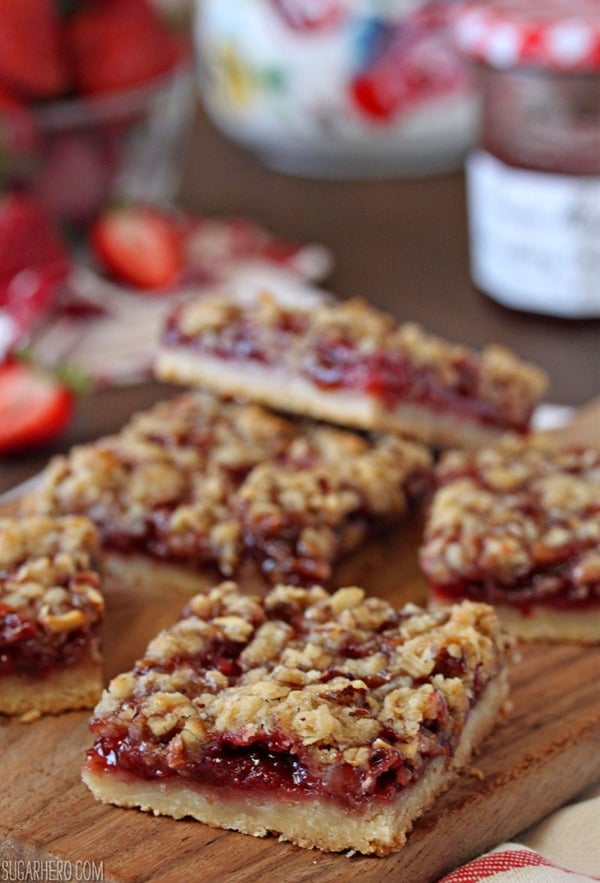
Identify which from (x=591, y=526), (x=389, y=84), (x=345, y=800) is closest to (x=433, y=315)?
(x=389, y=84)

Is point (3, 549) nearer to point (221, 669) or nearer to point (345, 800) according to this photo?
point (221, 669)

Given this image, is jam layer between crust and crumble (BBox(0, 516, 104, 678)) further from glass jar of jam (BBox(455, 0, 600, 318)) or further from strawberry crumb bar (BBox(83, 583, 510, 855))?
glass jar of jam (BBox(455, 0, 600, 318))

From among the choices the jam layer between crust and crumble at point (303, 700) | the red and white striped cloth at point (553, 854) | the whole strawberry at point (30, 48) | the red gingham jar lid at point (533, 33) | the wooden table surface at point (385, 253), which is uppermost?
the red gingham jar lid at point (533, 33)

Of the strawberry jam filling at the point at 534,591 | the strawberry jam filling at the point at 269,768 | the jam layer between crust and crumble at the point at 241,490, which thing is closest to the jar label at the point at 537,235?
the jam layer between crust and crumble at the point at 241,490

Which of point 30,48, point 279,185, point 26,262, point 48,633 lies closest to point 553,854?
point 48,633

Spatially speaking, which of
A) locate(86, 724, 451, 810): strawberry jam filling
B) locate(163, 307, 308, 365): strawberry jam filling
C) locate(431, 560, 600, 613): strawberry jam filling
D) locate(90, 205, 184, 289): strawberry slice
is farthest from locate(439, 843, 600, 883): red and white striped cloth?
locate(90, 205, 184, 289): strawberry slice

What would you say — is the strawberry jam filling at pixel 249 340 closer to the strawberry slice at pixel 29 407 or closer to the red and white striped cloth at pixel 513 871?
the strawberry slice at pixel 29 407
